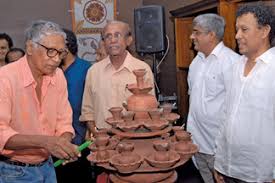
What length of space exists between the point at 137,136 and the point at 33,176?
641 mm

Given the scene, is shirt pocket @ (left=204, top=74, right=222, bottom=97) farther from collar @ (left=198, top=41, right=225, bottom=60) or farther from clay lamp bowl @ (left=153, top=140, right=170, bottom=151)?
clay lamp bowl @ (left=153, top=140, right=170, bottom=151)

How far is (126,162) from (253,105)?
71 cm

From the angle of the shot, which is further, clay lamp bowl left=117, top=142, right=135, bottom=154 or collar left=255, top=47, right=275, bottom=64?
collar left=255, top=47, right=275, bottom=64

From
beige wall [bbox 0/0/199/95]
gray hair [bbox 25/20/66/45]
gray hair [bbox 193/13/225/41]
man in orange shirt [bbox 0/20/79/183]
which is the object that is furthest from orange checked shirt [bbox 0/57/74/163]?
beige wall [bbox 0/0/199/95]

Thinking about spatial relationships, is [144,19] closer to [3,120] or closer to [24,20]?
[24,20]

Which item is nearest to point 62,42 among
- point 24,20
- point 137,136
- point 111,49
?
point 137,136

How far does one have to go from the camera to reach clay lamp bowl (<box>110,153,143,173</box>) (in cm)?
140

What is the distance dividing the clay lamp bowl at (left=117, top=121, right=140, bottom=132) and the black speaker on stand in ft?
8.58

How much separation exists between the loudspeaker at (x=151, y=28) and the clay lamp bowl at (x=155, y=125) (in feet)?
8.57

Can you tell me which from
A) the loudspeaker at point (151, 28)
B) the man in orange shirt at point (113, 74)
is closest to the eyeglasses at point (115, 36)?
the man in orange shirt at point (113, 74)

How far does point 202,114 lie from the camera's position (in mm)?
2574

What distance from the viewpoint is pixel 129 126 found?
1.53m

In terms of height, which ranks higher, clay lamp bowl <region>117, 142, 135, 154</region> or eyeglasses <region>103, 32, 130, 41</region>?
eyeglasses <region>103, 32, 130, 41</region>

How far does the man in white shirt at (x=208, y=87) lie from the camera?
2.50m
